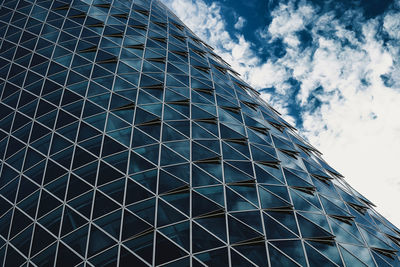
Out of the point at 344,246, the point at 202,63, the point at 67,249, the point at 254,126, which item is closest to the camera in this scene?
the point at 67,249

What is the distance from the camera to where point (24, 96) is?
81.3ft

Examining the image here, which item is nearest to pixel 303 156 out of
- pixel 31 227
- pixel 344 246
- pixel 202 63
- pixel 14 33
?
pixel 344 246

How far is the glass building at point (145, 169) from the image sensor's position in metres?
16.9

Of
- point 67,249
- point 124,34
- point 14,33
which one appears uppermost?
point 124,34

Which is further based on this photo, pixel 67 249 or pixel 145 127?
pixel 145 127

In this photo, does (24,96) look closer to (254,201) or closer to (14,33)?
(14,33)

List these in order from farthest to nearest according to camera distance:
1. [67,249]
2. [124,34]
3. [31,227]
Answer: [124,34]
[31,227]
[67,249]

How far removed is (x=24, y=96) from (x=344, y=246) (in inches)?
870

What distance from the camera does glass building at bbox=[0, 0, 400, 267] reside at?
1692 cm

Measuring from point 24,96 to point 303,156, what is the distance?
2051 centimetres

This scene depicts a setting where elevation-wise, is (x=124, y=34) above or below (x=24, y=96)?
above

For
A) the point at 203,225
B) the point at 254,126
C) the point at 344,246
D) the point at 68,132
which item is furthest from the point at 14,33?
the point at 344,246

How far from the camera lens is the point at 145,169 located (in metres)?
19.5

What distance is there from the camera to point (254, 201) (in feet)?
64.3
